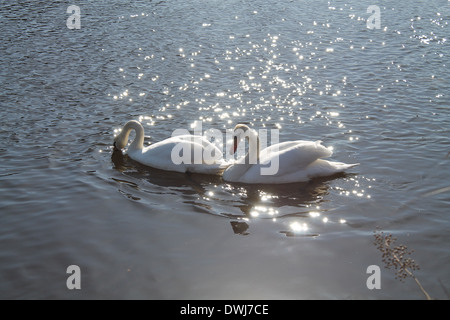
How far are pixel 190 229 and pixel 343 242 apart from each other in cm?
242

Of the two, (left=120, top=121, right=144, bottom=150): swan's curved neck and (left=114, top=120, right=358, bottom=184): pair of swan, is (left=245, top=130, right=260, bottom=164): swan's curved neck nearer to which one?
(left=114, top=120, right=358, bottom=184): pair of swan

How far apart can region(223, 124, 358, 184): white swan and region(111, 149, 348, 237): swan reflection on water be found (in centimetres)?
14

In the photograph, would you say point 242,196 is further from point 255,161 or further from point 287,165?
point 287,165

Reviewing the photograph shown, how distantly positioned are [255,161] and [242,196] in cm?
97

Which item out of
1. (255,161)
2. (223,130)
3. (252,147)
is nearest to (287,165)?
(255,161)

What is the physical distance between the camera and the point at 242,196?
34.2ft

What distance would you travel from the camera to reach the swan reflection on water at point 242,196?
9.43m

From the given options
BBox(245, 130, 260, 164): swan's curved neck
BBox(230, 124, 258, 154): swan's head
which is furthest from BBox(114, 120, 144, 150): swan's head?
BBox(245, 130, 260, 164): swan's curved neck

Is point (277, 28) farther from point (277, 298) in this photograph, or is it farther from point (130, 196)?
point (277, 298)

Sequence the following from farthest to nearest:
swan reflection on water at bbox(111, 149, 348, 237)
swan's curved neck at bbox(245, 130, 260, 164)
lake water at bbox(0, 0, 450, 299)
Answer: swan's curved neck at bbox(245, 130, 260, 164), swan reflection on water at bbox(111, 149, 348, 237), lake water at bbox(0, 0, 450, 299)

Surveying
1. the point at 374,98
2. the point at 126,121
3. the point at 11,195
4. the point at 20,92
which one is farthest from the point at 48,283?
the point at 374,98

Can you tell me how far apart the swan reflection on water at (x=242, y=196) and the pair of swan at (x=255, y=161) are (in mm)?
142

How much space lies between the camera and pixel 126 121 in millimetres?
13602

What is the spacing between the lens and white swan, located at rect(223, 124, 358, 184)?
10.8 meters
